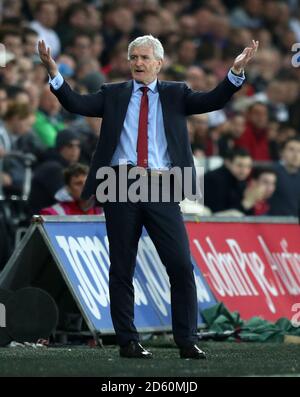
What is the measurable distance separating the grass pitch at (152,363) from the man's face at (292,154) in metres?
6.38

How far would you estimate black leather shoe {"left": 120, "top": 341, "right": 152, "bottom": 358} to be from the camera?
9.80 metres

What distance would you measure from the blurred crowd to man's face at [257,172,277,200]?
0.02 m

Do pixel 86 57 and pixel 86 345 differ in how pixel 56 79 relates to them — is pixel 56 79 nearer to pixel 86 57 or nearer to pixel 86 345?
pixel 86 345

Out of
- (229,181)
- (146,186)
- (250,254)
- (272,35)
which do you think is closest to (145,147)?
(146,186)

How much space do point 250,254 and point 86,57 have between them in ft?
20.1

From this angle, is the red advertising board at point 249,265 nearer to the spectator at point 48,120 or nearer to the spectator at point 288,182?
the spectator at point 288,182

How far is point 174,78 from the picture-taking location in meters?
18.5

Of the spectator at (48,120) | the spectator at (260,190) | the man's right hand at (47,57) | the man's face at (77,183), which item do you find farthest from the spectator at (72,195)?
the spectator at (260,190)

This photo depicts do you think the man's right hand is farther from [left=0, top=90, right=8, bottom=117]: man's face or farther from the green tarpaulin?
[left=0, top=90, right=8, bottom=117]: man's face

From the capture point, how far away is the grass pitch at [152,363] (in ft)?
28.5

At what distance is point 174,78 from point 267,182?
2.74m

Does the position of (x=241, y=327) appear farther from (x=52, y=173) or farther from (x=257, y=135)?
(x=257, y=135)

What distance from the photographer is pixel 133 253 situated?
9891 mm

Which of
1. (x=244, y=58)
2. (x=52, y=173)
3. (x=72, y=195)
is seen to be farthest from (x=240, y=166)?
(x=244, y=58)
